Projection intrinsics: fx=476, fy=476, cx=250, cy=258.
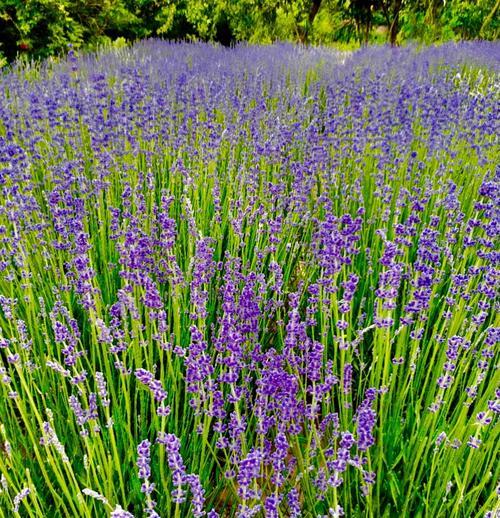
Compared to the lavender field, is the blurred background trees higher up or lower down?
higher up

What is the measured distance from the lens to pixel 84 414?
4.47ft

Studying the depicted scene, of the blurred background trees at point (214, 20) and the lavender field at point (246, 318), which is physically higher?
the blurred background trees at point (214, 20)

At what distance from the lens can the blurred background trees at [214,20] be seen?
28.9ft

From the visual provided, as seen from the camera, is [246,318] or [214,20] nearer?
[246,318]

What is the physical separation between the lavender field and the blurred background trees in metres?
4.79

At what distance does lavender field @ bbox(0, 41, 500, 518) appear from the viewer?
1.41 metres

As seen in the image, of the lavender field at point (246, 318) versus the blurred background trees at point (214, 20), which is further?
the blurred background trees at point (214, 20)

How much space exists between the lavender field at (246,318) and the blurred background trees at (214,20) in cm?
479

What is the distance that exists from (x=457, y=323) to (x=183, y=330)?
1.19 meters

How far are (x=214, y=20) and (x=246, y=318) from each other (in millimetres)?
11705

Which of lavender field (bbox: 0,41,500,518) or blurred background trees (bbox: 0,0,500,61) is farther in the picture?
blurred background trees (bbox: 0,0,500,61)

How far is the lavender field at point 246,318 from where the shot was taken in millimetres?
1414

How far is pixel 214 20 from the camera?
38.7ft

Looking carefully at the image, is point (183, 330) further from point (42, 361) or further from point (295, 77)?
point (295, 77)
